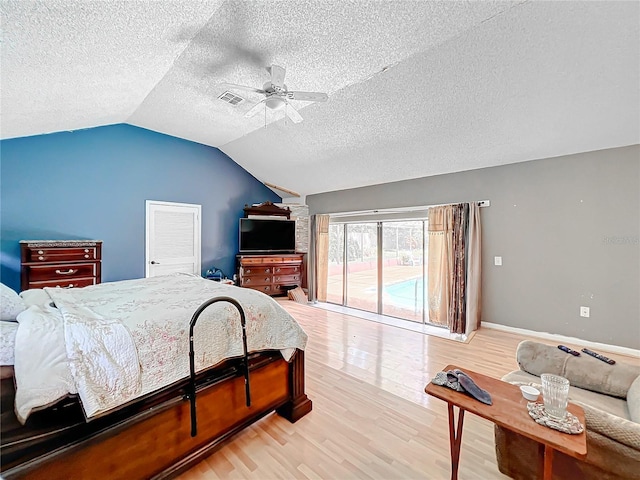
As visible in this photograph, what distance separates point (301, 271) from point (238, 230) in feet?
5.41

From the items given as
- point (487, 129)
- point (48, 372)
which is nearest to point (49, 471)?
point (48, 372)

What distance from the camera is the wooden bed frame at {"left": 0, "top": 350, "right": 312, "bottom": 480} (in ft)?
3.63

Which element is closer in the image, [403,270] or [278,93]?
[278,93]

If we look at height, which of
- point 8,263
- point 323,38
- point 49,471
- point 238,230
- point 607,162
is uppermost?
point 323,38

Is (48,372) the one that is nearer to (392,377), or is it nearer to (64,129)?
(392,377)

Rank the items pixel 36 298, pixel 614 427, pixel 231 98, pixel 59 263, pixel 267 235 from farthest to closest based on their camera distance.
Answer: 1. pixel 267 235
2. pixel 59 263
3. pixel 231 98
4. pixel 36 298
5. pixel 614 427

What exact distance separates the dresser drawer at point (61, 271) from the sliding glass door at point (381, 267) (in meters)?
3.96

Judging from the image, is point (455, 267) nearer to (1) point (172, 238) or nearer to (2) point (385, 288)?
(2) point (385, 288)

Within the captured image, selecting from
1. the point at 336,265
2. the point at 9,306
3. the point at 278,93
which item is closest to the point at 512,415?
the point at 9,306

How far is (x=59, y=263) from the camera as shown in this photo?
3.36 metres

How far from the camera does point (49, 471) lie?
1.13 metres

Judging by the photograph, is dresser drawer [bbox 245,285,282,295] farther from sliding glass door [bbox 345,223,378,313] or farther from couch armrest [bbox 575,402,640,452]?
couch armrest [bbox 575,402,640,452]

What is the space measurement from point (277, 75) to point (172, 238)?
12.1 feet

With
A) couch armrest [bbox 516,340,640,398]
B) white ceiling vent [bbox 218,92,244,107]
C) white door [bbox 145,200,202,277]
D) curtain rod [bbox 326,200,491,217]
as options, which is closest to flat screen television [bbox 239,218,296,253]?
white door [bbox 145,200,202,277]
